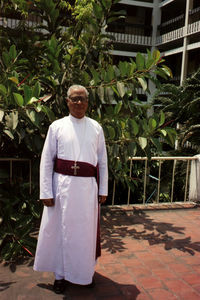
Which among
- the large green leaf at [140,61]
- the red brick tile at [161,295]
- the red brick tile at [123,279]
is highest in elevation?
the large green leaf at [140,61]

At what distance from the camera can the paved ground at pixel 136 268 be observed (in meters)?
2.67

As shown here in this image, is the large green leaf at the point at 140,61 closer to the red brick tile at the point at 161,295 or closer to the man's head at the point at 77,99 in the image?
the man's head at the point at 77,99

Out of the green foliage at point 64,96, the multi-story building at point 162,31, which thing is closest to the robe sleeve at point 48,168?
the green foliage at point 64,96

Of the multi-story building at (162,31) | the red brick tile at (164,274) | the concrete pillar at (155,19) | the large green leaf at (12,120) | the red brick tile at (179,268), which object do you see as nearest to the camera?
the large green leaf at (12,120)

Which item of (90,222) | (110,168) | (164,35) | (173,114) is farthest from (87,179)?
(164,35)

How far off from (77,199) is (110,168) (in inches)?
56.6

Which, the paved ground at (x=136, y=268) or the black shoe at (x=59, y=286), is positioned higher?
the black shoe at (x=59, y=286)

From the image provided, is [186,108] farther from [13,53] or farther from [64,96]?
[13,53]

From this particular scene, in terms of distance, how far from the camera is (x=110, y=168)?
3961 mm

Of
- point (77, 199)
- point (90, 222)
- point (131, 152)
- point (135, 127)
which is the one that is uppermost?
point (135, 127)

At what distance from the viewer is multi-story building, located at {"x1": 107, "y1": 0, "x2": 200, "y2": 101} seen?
63.9 feet

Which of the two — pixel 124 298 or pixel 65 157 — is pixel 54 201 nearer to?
pixel 65 157

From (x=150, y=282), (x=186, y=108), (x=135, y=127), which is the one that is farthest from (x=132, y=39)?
(x=150, y=282)

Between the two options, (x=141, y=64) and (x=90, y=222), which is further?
(x=141, y=64)
